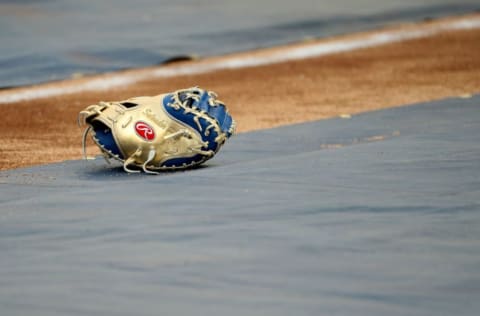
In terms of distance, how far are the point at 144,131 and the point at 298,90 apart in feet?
7.14

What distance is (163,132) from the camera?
3.33m

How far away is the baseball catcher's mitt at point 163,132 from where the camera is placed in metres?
3.32

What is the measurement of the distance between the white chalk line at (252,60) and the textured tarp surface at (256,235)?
1.78 metres

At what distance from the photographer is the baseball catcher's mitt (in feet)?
10.9

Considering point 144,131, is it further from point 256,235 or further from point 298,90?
point 298,90

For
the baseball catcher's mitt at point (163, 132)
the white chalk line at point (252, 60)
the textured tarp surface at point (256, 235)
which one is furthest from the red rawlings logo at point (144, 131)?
the white chalk line at point (252, 60)

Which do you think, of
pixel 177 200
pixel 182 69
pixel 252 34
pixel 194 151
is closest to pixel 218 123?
pixel 194 151

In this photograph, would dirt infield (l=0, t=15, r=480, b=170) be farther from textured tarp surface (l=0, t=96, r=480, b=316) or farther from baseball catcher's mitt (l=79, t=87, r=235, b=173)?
textured tarp surface (l=0, t=96, r=480, b=316)

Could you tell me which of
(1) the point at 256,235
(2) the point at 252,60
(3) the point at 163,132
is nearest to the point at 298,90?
(2) the point at 252,60

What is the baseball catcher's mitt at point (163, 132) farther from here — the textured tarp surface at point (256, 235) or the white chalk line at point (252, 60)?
the white chalk line at point (252, 60)

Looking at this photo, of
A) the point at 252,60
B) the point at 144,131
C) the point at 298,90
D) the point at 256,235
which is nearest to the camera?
the point at 256,235

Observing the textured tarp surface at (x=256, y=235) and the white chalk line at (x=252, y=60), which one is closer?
the textured tarp surface at (x=256, y=235)

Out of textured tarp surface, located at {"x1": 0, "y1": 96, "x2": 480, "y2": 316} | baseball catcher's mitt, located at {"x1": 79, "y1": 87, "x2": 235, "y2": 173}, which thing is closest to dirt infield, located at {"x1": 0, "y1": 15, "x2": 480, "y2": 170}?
baseball catcher's mitt, located at {"x1": 79, "y1": 87, "x2": 235, "y2": 173}

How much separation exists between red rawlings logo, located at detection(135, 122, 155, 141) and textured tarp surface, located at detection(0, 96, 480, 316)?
123 mm
